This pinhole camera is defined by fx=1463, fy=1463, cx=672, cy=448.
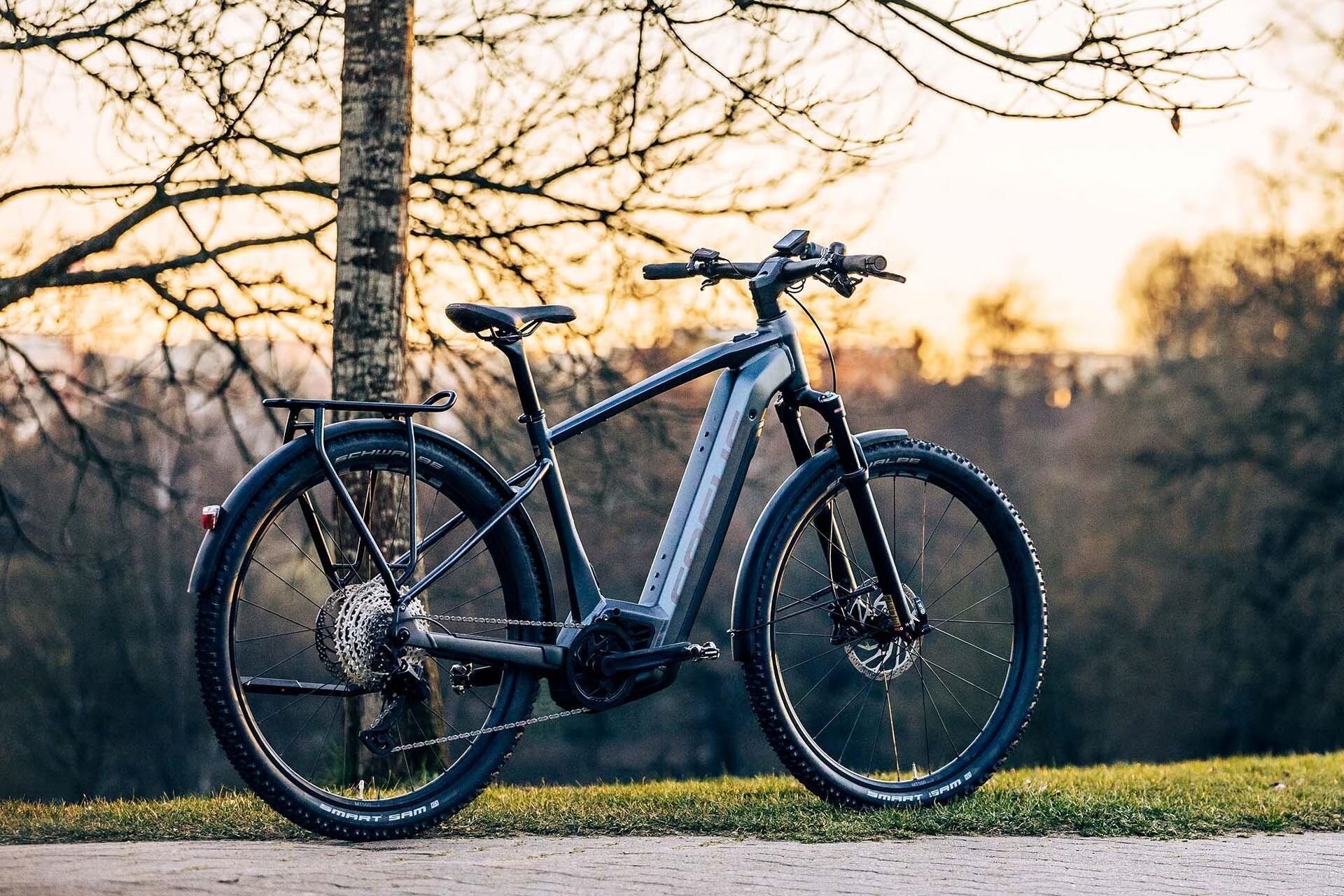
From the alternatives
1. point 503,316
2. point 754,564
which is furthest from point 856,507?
point 503,316

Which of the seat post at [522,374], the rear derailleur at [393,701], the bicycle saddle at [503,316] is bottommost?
the rear derailleur at [393,701]

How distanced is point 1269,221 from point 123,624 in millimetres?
16670

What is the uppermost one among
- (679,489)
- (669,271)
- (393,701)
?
(669,271)

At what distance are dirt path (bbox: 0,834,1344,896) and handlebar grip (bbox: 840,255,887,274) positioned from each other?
70.7 inches

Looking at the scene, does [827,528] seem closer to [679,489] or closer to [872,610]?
[872,610]

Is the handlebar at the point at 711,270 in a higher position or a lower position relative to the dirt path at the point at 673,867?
higher

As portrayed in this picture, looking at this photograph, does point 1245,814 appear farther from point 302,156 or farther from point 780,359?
point 302,156

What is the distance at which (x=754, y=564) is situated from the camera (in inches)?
179

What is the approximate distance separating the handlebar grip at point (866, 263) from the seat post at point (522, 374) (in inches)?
45.2

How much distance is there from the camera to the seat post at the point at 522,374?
14.1ft

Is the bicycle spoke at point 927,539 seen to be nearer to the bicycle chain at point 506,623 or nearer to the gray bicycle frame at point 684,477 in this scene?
the gray bicycle frame at point 684,477

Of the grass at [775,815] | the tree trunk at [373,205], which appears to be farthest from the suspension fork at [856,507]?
the tree trunk at [373,205]

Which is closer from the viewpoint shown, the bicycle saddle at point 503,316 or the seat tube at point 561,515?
the bicycle saddle at point 503,316

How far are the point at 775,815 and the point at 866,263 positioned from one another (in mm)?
1773
